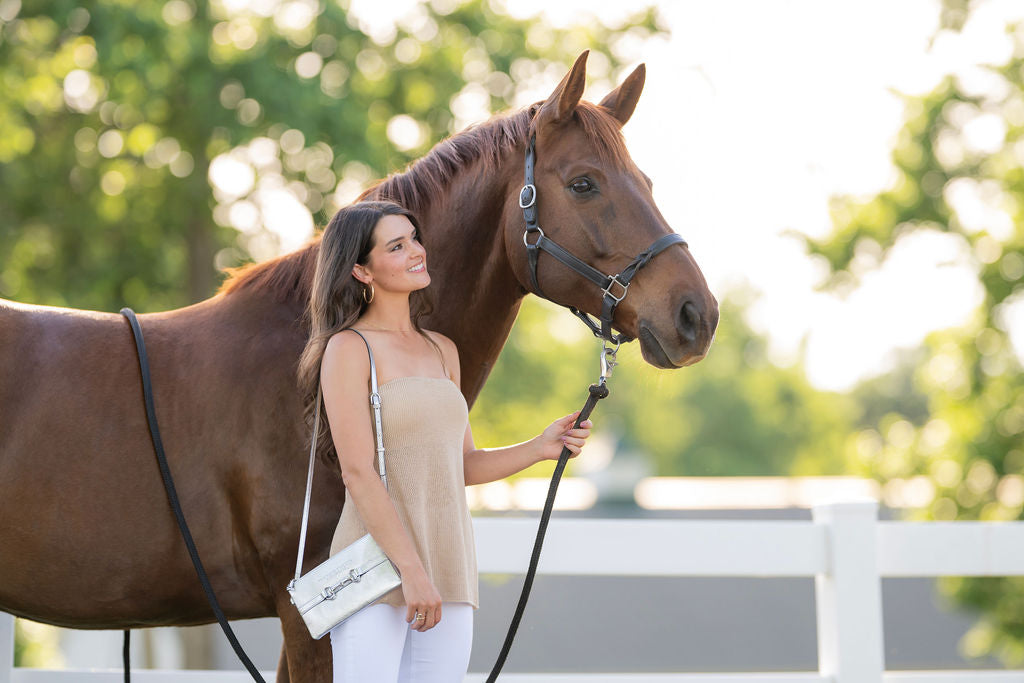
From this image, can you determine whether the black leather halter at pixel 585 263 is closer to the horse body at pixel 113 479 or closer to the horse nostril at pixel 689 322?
the horse nostril at pixel 689 322

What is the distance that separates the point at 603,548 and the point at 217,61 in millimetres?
6587

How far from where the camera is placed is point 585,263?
273cm

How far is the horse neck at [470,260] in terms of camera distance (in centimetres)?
290

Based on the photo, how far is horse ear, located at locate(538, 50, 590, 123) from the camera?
9.03 ft

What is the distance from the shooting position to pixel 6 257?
358 inches

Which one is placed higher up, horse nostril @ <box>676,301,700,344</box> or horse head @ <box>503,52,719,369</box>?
horse head @ <box>503,52,719,369</box>

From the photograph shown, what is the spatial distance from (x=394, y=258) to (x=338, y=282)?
0.49ft

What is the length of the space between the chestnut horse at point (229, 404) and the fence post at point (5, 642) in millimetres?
854

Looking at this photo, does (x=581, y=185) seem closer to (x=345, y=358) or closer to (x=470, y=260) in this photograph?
(x=470, y=260)

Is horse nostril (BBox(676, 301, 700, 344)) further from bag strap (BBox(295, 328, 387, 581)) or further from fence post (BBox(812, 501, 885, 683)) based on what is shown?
fence post (BBox(812, 501, 885, 683))

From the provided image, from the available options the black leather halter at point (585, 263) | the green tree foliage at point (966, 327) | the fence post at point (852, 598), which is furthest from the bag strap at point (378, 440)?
the green tree foliage at point (966, 327)

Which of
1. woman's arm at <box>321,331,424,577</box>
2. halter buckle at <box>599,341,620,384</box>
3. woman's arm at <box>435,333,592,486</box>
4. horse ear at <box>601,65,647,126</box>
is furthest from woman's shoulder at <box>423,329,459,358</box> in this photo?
horse ear at <box>601,65,647,126</box>

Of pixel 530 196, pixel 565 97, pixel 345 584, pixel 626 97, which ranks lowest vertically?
pixel 345 584

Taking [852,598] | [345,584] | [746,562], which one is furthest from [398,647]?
[852,598]
